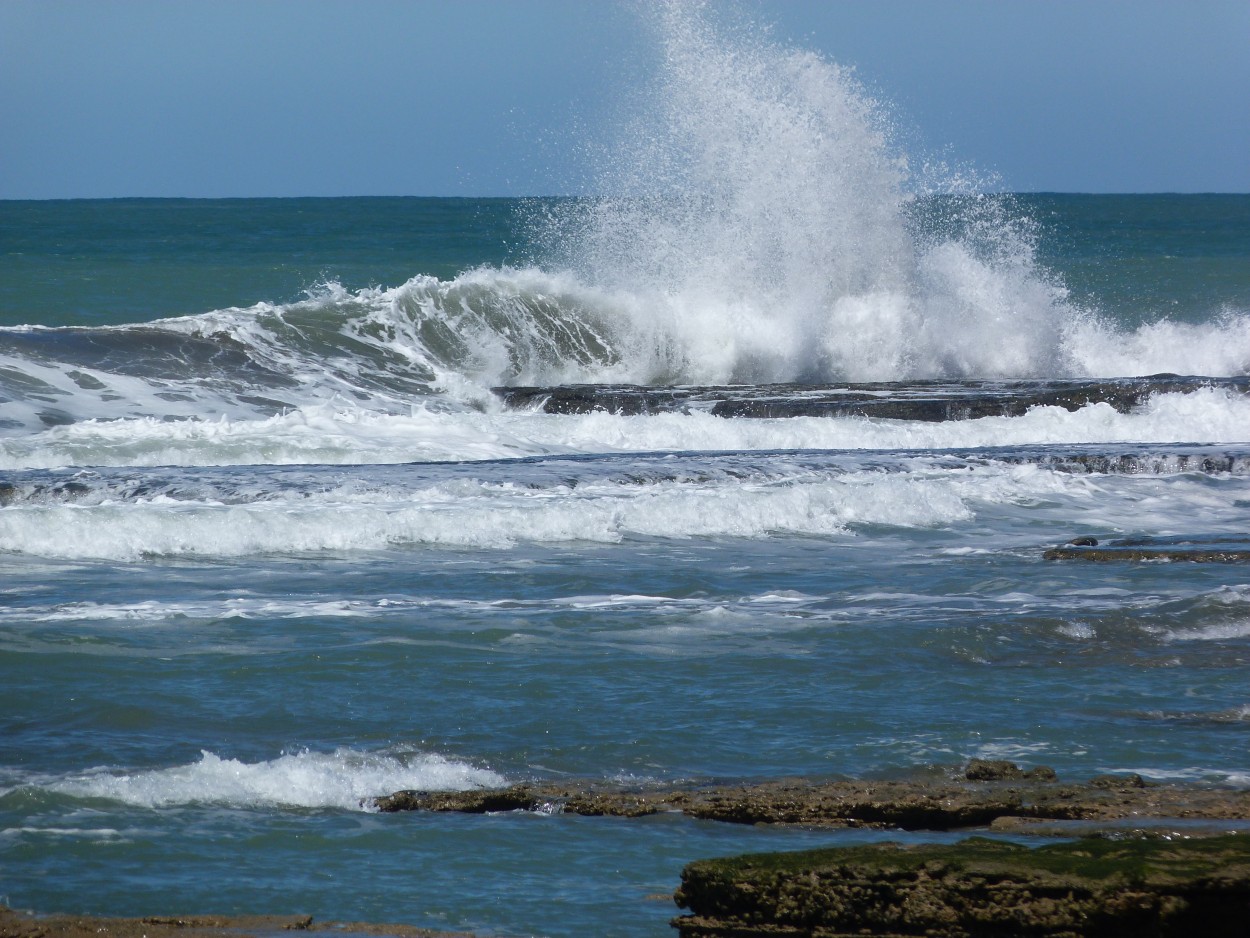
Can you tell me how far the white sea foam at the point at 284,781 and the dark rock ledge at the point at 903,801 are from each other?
0.49 ft

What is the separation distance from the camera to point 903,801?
4.06 m

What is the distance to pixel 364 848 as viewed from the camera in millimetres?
3895

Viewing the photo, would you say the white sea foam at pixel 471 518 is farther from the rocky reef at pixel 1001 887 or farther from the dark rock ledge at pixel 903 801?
the rocky reef at pixel 1001 887

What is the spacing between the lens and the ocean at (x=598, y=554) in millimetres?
4133

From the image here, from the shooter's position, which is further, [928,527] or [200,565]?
[928,527]

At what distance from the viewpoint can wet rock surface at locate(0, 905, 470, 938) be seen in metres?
3.23

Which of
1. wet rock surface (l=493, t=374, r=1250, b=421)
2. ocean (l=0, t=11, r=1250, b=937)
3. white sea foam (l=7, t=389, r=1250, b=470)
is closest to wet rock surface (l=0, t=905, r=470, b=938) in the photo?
ocean (l=0, t=11, r=1250, b=937)

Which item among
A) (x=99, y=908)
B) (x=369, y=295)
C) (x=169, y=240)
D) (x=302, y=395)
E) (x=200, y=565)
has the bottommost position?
(x=99, y=908)

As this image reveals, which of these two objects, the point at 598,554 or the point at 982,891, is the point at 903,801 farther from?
the point at 598,554

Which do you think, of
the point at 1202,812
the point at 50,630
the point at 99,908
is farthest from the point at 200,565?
the point at 1202,812

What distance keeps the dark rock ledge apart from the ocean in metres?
0.10

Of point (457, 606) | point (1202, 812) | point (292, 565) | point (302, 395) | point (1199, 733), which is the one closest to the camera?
point (1202, 812)

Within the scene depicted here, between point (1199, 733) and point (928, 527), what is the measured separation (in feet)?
16.2

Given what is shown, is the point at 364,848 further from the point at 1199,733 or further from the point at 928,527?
the point at 928,527
